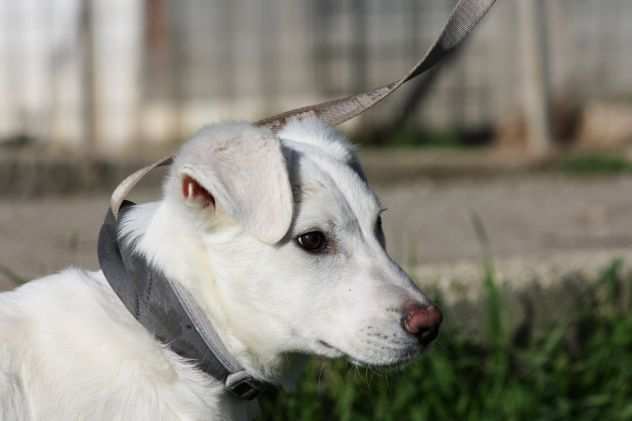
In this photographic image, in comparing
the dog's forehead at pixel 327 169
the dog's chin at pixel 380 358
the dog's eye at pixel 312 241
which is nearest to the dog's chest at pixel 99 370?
the dog's chin at pixel 380 358

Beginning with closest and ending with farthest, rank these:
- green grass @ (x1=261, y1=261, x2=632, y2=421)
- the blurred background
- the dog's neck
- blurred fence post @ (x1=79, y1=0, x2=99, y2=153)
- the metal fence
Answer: the dog's neck, green grass @ (x1=261, y1=261, x2=632, y2=421), the blurred background, blurred fence post @ (x1=79, y1=0, x2=99, y2=153), the metal fence

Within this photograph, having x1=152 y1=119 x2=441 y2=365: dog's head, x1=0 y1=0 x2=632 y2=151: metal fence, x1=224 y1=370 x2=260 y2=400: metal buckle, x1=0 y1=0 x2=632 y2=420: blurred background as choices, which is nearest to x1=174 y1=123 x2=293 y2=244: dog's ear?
x1=152 y1=119 x2=441 y2=365: dog's head

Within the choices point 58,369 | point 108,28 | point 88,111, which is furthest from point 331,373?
point 108,28

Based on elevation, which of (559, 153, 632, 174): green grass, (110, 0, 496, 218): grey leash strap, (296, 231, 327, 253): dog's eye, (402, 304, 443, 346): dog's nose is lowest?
(559, 153, 632, 174): green grass

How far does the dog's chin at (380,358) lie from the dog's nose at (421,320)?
42 mm

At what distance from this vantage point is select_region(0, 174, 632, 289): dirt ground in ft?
15.6

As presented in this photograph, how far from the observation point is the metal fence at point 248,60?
9539 mm

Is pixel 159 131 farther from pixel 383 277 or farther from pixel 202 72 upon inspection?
pixel 383 277

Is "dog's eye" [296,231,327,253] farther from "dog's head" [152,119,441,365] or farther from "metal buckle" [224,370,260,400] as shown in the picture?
"metal buckle" [224,370,260,400]

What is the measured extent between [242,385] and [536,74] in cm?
668

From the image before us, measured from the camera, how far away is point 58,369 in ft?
8.92

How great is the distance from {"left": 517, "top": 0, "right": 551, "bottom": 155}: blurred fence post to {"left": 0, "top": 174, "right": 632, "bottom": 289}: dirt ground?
148 cm

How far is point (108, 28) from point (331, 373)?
20.3 ft

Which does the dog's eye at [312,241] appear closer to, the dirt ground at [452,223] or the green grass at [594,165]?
the dirt ground at [452,223]
